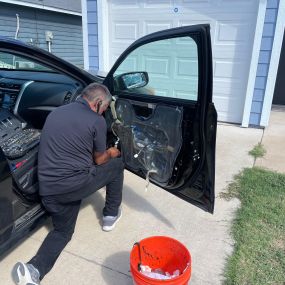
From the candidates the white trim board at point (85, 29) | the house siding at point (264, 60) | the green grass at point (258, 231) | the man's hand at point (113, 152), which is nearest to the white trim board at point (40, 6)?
the white trim board at point (85, 29)

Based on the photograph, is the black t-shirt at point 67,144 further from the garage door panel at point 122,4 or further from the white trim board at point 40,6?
the white trim board at point 40,6

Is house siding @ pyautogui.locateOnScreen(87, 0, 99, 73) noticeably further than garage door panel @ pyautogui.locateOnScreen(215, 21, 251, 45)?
Yes

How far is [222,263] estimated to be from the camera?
90.1 inches

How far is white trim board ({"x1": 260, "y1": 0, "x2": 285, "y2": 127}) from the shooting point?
4781 millimetres

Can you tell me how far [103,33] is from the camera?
604 centimetres

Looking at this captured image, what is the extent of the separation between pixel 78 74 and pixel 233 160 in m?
2.44

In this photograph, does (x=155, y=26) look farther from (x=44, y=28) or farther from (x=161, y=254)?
(x=44, y=28)

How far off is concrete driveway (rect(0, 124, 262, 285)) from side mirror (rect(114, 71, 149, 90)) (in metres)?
1.17

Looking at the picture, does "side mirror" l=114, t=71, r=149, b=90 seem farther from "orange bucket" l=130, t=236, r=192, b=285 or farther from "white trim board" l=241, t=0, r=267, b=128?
"white trim board" l=241, t=0, r=267, b=128

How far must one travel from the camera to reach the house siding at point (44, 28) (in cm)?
845

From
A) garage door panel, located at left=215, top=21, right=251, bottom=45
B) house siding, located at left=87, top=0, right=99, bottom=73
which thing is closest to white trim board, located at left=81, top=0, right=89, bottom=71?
house siding, located at left=87, top=0, right=99, bottom=73

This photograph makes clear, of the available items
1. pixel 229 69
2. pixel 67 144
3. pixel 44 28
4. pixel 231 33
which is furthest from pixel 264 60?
pixel 44 28

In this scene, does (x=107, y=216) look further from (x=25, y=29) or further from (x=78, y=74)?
(x=25, y=29)

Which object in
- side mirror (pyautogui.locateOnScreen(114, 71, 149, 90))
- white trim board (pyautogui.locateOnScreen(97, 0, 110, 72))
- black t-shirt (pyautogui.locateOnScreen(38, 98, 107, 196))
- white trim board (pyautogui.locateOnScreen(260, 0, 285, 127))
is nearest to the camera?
black t-shirt (pyautogui.locateOnScreen(38, 98, 107, 196))
